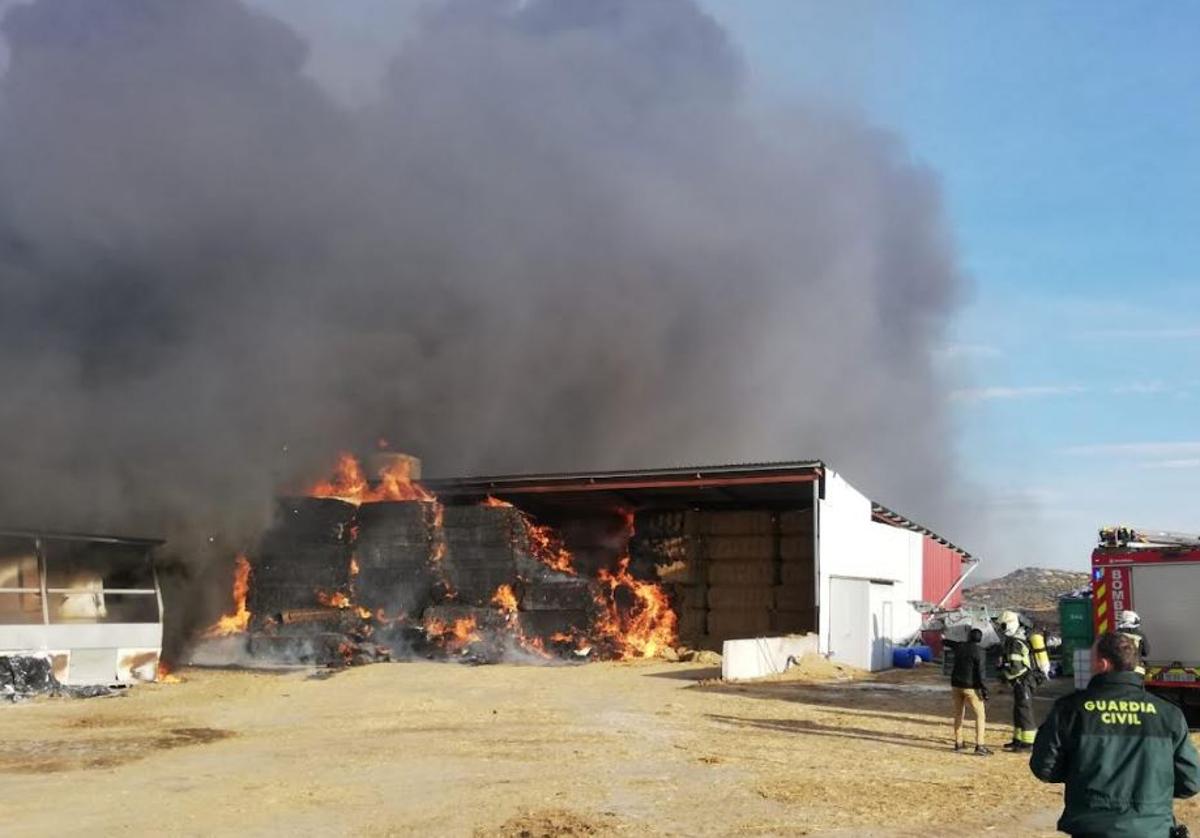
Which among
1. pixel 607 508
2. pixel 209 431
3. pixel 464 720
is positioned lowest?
pixel 464 720

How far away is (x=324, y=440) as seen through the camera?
74.4 ft

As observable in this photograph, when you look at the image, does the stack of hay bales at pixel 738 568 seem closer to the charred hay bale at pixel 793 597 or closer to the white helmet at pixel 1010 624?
the charred hay bale at pixel 793 597

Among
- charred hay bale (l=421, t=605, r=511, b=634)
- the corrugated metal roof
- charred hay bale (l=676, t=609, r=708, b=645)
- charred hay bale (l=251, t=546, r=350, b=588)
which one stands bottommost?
charred hay bale (l=676, t=609, r=708, b=645)

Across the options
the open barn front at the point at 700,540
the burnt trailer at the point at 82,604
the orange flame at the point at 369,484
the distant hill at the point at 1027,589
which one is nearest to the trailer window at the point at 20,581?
the burnt trailer at the point at 82,604

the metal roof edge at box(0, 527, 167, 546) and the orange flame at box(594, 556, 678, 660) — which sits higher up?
the metal roof edge at box(0, 527, 167, 546)

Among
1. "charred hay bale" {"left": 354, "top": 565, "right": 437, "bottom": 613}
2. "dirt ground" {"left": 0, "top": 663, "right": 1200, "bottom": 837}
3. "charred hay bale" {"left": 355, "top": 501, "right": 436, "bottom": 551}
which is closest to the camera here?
"dirt ground" {"left": 0, "top": 663, "right": 1200, "bottom": 837}

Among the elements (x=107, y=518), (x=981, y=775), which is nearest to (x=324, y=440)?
(x=107, y=518)

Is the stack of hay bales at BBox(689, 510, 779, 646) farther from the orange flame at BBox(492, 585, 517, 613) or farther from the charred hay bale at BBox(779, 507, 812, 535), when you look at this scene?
the orange flame at BBox(492, 585, 517, 613)

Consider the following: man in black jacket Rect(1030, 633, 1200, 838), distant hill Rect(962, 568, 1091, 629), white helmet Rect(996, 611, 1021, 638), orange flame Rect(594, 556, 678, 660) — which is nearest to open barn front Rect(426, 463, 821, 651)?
orange flame Rect(594, 556, 678, 660)

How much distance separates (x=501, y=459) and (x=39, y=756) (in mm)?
20969

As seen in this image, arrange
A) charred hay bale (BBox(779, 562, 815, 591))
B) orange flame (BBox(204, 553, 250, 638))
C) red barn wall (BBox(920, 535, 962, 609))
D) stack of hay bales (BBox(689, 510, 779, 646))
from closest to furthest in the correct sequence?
orange flame (BBox(204, 553, 250, 638)) → charred hay bale (BBox(779, 562, 815, 591)) → stack of hay bales (BBox(689, 510, 779, 646)) → red barn wall (BBox(920, 535, 962, 609))

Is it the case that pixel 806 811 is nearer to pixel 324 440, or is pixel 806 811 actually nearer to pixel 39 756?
pixel 39 756

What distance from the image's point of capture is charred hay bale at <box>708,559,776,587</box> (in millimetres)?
24008

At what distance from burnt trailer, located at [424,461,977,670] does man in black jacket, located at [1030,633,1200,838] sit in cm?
1736
